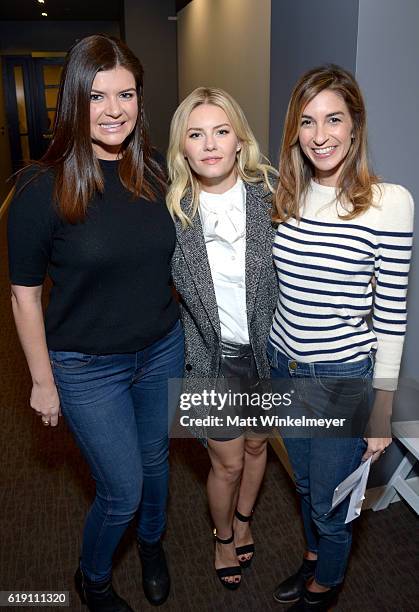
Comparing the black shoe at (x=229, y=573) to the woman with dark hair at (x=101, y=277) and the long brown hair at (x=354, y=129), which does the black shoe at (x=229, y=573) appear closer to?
the woman with dark hair at (x=101, y=277)

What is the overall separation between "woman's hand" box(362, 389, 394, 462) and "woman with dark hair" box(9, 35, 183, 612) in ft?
2.06

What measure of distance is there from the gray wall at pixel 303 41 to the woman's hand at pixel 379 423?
41.0 inches

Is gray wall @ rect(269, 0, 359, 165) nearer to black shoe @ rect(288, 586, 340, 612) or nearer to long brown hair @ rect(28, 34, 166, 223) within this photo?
long brown hair @ rect(28, 34, 166, 223)

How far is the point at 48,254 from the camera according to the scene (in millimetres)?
1510

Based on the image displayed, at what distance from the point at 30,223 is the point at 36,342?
34 cm

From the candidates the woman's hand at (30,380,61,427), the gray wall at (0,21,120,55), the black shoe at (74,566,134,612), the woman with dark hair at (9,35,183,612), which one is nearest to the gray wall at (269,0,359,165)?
the woman with dark hair at (9,35,183,612)

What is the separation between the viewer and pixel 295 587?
203 cm

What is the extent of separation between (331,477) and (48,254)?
1039 millimetres

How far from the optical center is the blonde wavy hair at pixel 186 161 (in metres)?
1.68

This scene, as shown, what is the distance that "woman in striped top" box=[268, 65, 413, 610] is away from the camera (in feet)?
4.83

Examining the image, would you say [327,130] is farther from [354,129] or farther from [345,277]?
[345,277]

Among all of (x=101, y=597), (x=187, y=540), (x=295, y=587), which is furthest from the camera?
(x=187, y=540)

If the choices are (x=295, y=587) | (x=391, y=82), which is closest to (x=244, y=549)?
(x=295, y=587)

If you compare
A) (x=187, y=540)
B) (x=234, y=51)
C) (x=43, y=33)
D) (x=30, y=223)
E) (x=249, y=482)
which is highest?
(x=43, y=33)
